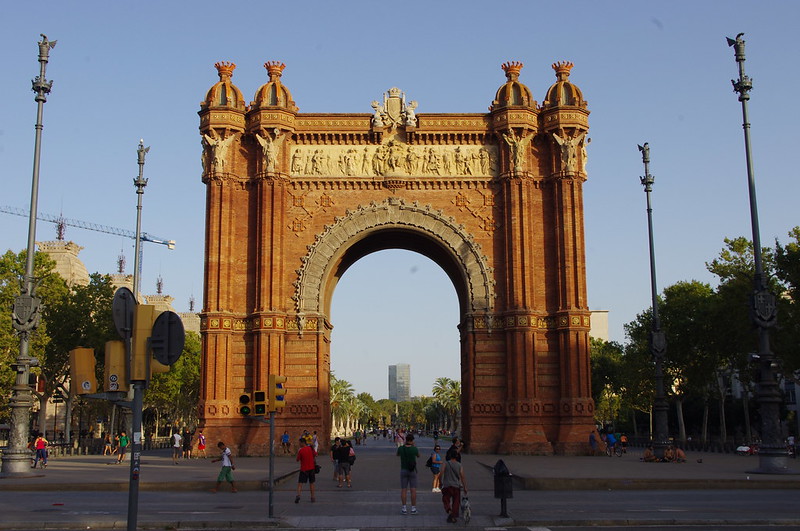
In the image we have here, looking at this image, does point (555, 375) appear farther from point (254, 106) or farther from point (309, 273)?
point (254, 106)

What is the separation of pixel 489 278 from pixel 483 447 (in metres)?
8.53

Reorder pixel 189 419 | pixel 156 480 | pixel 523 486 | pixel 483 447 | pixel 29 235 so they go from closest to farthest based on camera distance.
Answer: pixel 523 486 < pixel 156 480 < pixel 29 235 < pixel 483 447 < pixel 189 419

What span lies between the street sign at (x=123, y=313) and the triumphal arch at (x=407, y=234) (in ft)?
98.7

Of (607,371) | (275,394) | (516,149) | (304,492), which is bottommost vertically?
(304,492)

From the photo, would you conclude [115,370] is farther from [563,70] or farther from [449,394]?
[449,394]

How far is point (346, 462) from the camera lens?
83.9 feet

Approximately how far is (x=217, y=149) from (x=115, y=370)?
3333 cm

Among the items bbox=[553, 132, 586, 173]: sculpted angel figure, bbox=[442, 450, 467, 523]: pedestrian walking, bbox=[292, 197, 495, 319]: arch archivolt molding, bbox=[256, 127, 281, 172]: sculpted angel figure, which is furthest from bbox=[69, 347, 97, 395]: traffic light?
bbox=[553, 132, 586, 173]: sculpted angel figure

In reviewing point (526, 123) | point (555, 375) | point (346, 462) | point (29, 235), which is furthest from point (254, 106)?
point (346, 462)

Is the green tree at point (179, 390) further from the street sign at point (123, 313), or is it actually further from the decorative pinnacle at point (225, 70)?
the street sign at point (123, 313)

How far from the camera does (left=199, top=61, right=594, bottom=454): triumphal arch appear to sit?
42031 mm

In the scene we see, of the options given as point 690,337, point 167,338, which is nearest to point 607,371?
point 690,337

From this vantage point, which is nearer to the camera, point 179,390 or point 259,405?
point 259,405

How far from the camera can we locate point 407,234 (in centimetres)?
4566
